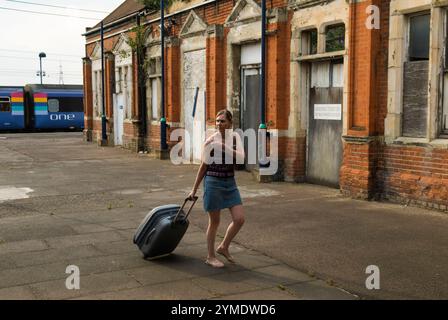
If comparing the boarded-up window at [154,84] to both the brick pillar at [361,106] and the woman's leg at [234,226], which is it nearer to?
the brick pillar at [361,106]

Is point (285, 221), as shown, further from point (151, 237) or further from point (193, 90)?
point (193, 90)

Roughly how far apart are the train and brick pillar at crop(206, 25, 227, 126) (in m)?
26.6

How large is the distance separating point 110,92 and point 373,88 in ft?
55.2

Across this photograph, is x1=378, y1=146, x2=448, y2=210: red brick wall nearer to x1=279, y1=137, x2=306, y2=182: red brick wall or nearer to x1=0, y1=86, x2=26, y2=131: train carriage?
x1=279, y1=137, x2=306, y2=182: red brick wall

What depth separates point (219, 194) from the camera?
19.0ft

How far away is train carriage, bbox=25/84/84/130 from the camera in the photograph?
38859mm

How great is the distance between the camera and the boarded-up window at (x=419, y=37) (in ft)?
29.6

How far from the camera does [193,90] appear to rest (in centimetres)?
1684

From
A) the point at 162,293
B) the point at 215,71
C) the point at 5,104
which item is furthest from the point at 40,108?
the point at 162,293

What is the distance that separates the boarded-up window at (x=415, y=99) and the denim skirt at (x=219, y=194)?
4.75 m

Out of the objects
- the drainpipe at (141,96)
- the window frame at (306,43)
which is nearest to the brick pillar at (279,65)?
the window frame at (306,43)

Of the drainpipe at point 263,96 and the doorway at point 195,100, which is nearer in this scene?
the drainpipe at point 263,96

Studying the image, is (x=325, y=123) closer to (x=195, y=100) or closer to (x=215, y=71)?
(x=215, y=71)
